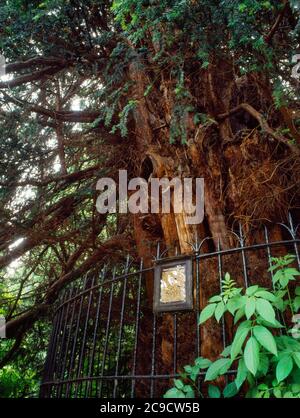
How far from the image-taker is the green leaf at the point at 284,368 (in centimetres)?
171

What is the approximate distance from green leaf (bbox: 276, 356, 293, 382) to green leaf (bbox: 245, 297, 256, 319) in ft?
0.97

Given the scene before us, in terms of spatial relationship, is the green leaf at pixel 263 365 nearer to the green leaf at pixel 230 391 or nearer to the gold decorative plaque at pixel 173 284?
the green leaf at pixel 230 391

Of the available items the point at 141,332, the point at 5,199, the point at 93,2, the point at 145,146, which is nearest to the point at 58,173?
the point at 5,199

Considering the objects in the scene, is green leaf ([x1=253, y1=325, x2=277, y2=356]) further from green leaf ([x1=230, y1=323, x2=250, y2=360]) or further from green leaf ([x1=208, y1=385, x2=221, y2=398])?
green leaf ([x1=208, y1=385, x2=221, y2=398])

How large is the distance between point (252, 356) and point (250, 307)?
0.26 m

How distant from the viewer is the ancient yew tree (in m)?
3.12

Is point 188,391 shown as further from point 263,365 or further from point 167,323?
point 167,323

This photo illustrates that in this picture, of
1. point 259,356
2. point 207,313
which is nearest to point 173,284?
point 207,313

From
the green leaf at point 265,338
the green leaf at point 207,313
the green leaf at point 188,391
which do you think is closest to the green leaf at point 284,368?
the green leaf at point 265,338

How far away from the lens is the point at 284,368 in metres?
1.75

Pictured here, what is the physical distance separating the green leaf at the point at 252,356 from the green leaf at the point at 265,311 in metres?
0.14

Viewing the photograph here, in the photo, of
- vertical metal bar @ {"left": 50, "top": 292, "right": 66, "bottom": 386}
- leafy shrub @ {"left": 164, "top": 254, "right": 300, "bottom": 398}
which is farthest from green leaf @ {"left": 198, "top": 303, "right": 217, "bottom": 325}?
vertical metal bar @ {"left": 50, "top": 292, "right": 66, "bottom": 386}

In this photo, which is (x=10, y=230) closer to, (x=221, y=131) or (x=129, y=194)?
(x=129, y=194)

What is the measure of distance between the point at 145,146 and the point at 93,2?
2040 millimetres
